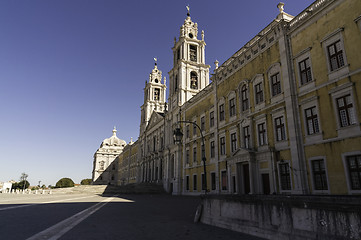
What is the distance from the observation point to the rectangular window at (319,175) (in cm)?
1364

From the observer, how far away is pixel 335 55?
13914 mm

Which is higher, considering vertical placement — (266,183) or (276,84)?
(276,84)

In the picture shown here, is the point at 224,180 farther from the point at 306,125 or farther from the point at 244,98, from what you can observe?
the point at 306,125

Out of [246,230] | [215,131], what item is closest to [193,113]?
[215,131]

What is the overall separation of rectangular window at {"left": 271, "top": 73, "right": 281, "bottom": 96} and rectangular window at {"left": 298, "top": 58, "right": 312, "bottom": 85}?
1918mm

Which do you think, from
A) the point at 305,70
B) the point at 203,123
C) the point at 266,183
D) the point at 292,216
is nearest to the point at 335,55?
the point at 305,70

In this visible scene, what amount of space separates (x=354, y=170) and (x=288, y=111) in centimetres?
535

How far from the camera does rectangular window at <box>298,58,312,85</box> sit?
15.5 m

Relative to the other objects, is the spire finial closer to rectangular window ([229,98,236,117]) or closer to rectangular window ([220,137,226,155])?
rectangular window ([229,98,236,117])

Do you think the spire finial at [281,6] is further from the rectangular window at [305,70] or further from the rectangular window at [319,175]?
the rectangular window at [319,175]

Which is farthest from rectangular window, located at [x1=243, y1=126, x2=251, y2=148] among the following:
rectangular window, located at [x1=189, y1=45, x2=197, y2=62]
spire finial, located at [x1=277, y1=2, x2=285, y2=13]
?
rectangular window, located at [x1=189, y1=45, x2=197, y2=62]

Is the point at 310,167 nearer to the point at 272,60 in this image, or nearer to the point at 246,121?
→ the point at 246,121

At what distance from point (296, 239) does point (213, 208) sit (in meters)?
3.82

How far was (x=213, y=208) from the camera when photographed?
870 cm
